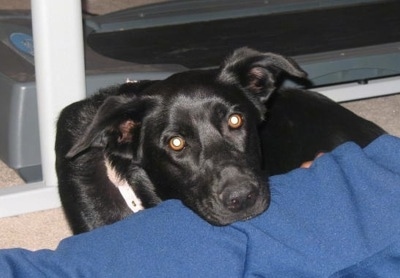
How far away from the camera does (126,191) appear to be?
2033mm

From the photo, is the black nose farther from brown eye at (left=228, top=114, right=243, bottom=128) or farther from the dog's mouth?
brown eye at (left=228, top=114, right=243, bottom=128)

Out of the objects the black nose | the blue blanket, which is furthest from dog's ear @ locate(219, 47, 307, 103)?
the blue blanket

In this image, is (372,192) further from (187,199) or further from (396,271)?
(187,199)

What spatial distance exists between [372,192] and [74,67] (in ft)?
4.49

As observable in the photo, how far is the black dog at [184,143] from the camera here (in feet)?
5.83

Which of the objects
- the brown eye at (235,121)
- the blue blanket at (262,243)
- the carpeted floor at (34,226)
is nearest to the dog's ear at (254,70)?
the brown eye at (235,121)

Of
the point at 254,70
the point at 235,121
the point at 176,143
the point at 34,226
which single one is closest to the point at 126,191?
the point at 176,143

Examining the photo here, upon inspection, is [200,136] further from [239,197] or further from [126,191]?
[126,191]

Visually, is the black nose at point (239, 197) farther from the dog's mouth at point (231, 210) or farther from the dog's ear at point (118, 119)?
the dog's ear at point (118, 119)

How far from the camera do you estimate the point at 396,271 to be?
4.25 ft

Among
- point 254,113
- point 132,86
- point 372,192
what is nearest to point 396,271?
point 372,192

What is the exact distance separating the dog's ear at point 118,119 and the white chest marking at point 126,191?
73mm

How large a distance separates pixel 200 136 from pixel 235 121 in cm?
11

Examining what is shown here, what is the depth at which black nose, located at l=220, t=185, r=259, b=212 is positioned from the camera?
173 centimetres
